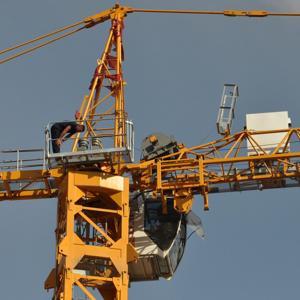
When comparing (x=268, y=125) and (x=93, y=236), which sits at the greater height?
(x=268, y=125)

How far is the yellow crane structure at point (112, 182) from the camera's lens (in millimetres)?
44531

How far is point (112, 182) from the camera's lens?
45500 millimetres

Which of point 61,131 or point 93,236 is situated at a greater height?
point 61,131

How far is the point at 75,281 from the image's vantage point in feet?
144

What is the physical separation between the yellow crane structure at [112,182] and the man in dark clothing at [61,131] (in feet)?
0.98

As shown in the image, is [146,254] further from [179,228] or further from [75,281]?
[75,281]

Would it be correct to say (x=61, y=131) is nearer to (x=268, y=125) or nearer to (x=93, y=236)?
(x=93, y=236)

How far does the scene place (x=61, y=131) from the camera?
46219 millimetres

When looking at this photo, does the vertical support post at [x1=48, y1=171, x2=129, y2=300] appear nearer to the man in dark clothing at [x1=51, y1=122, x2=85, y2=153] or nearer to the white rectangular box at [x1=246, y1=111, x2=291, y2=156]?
the man in dark clothing at [x1=51, y1=122, x2=85, y2=153]

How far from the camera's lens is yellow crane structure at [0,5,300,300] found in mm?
44531

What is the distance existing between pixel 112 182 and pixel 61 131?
2722 mm

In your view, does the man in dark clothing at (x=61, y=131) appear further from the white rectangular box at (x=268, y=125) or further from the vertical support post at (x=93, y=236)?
the white rectangular box at (x=268, y=125)

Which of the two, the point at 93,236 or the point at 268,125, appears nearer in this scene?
the point at 93,236

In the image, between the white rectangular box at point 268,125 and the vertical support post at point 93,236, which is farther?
the white rectangular box at point 268,125
